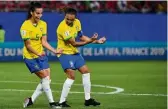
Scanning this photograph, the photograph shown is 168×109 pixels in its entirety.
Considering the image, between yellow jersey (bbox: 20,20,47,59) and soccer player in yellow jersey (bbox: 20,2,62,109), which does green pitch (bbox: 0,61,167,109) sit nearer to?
soccer player in yellow jersey (bbox: 20,2,62,109)

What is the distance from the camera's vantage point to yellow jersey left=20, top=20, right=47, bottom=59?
1352 centimetres

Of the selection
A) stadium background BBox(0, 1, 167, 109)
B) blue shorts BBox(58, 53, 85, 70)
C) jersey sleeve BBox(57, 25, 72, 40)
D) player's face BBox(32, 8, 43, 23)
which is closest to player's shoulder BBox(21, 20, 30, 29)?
player's face BBox(32, 8, 43, 23)

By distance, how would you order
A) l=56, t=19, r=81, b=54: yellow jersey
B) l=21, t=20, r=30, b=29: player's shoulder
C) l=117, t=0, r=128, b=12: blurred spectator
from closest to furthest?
l=21, t=20, r=30, b=29: player's shoulder → l=56, t=19, r=81, b=54: yellow jersey → l=117, t=0, r=128, b=12: blurred spectator

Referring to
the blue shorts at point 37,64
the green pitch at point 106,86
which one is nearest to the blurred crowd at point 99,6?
the green pitch at point 106,86

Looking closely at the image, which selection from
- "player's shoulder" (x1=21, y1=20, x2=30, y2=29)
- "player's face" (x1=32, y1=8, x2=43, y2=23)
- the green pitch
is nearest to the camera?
"player's face" (x1=32, y1=8, x2=43, y2=23)

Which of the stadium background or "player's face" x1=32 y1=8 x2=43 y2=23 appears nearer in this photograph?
"player's face" x1=32 y1=8 x2=43 y2=23

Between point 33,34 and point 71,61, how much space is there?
1169 millimetres

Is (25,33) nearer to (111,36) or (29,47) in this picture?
(29,47)

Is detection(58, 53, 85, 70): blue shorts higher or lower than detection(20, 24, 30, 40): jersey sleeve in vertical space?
lower

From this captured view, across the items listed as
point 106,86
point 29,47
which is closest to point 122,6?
point 106,86

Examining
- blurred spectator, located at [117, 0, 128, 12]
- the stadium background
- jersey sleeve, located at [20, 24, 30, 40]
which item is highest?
jersey sleeve, located at [20, 24, 30, 40]

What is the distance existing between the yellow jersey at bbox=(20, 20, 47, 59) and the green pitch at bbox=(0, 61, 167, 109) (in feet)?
4.13

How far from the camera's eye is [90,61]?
32.7 m

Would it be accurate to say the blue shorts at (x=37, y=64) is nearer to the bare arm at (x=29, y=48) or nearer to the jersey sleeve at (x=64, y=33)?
the bare arm at (x=29, y=48)
